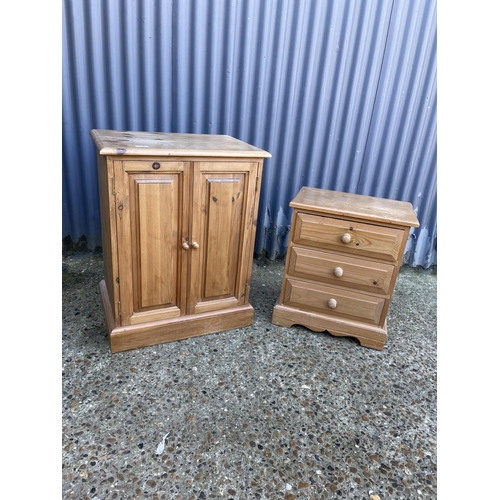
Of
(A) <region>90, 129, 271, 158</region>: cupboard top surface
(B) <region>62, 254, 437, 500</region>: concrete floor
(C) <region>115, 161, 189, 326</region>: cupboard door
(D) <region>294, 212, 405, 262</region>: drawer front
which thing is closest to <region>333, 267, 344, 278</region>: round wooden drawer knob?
(D) <region>294, 212, 405, 262</region>: drawer front

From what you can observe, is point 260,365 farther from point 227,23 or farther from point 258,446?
point 227,23

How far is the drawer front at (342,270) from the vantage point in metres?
2.18

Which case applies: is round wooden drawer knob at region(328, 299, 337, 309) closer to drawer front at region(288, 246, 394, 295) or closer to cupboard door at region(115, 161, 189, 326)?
drawer front at region(288, 246, 394, 295)

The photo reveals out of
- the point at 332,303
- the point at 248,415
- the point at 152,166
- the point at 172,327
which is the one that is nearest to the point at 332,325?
the point at 332,303

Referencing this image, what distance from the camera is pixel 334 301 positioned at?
2.29 metres

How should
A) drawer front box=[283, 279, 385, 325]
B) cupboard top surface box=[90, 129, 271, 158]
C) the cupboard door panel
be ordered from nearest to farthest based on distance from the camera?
cupboard top surface box=[90, 129, 271, 158] → the cupboard door panel → drawer front box=[283, 279, 385, 325]

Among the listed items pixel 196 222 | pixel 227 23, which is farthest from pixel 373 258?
pixel 227 23

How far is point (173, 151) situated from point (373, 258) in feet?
4.16

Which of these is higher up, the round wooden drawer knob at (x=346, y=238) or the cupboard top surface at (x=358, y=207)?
the cupboard top surface at (x=358, y=207)

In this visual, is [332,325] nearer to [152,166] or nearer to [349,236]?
[349,236]

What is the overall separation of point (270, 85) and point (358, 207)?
1.26m

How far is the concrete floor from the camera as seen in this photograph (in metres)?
1.47

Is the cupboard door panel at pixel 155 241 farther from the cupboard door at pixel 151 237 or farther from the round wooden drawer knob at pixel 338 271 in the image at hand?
the round wooden drawer knob at pixel 338 271

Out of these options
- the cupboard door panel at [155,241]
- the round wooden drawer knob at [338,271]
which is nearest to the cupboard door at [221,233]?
the cupboard door panel at [155,241]
